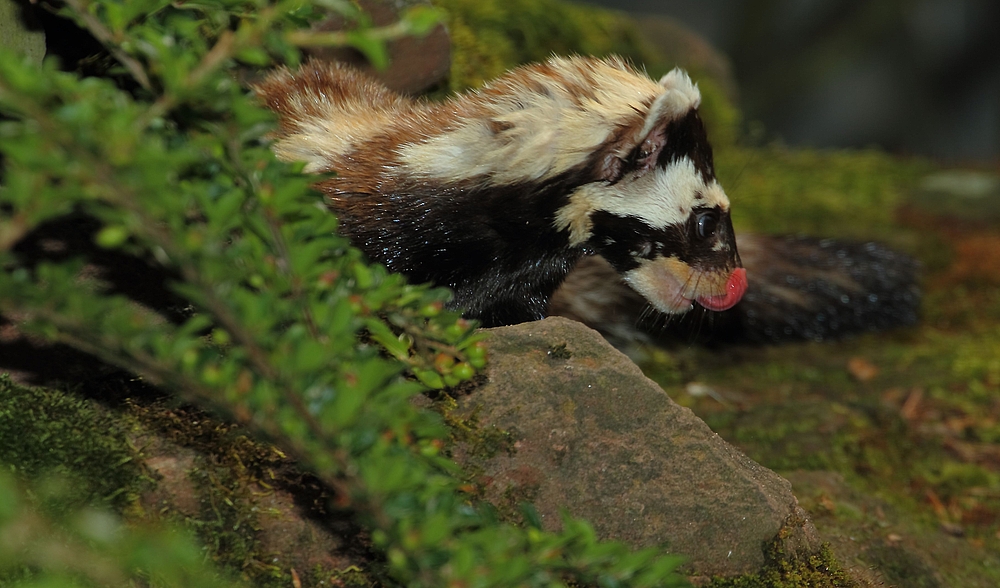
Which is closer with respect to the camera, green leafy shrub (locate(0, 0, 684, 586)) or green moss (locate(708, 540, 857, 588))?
green leafy shrub (locate(0, 0, 684, 586))

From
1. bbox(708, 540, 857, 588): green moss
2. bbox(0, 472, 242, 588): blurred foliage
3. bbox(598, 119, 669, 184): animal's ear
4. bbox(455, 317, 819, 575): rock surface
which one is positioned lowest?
bbox(0, 472, 242, 588): blurred foliage

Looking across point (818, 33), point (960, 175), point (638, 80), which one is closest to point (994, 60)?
point (818, 33)

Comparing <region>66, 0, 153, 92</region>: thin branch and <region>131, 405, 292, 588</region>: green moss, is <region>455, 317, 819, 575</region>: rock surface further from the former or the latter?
<region>66, 0, 153, 92</region>: thin branch

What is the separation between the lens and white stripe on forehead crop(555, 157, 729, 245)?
274cm

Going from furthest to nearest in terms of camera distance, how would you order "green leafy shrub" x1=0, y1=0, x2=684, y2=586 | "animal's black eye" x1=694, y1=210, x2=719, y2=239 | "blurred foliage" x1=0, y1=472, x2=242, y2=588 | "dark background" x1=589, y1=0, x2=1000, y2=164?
"dark background" x1=589, y1=0, x2=1000, y2=164
"animal's black eye" x1=694, y1=210, x2=719, y2=239
"blurred foliage" x1=0, y1=472, x2=242, y2=588
"green leafy shrub" x1=0, y1=0, x2=684, y2=586

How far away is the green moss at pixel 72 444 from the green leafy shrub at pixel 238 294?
46cm

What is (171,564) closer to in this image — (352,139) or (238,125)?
(238,125)

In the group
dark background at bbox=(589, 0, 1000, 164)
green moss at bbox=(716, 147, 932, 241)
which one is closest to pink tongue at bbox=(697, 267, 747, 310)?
green moss at bbox=(716, 147, 932, 241)

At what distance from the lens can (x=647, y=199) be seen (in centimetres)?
276

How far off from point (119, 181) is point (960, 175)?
7.66 meters

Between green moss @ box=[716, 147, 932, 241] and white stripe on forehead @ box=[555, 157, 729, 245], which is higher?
white stripe on forehead @ box=[555, 157, 729, 245]

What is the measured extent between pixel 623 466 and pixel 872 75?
10.2 m

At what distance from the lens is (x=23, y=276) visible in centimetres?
141

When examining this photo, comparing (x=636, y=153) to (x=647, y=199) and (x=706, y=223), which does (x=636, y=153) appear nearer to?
(x=647, y=199)
